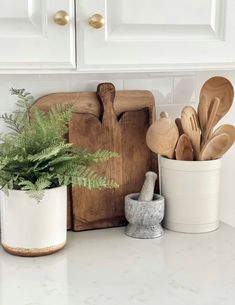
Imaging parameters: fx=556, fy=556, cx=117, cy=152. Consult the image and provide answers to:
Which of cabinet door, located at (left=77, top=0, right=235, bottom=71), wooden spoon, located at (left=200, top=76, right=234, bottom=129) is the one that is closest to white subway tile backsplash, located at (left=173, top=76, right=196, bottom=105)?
wooden spoon, located at (left=200, top=76, right=234, bottom=129)

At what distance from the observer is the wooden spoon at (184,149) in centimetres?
163

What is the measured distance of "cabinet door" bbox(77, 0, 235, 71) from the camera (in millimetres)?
1312

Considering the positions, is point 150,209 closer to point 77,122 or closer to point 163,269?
point 163,269

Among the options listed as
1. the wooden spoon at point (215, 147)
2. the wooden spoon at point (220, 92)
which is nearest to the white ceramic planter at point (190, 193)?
the wooden spoon at point (215, 147)

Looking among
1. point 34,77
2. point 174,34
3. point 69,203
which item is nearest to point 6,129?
point 34,77

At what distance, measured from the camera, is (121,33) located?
1337mm

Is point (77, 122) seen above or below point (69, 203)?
above

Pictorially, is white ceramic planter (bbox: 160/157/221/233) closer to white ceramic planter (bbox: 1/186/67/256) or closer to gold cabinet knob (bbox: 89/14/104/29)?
white ceramic planter (bbox: 1/186/67/256)

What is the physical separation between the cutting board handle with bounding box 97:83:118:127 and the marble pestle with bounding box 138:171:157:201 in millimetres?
194

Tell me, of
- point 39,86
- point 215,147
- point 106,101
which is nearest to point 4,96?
point 39,86

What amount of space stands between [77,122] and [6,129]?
21 cm

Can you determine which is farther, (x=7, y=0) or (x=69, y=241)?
(x=69, y=241)

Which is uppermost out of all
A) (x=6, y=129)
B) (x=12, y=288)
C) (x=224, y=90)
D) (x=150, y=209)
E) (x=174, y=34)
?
(x=174, y=34)

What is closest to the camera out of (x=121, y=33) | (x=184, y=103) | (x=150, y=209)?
(x=121, y=33)
